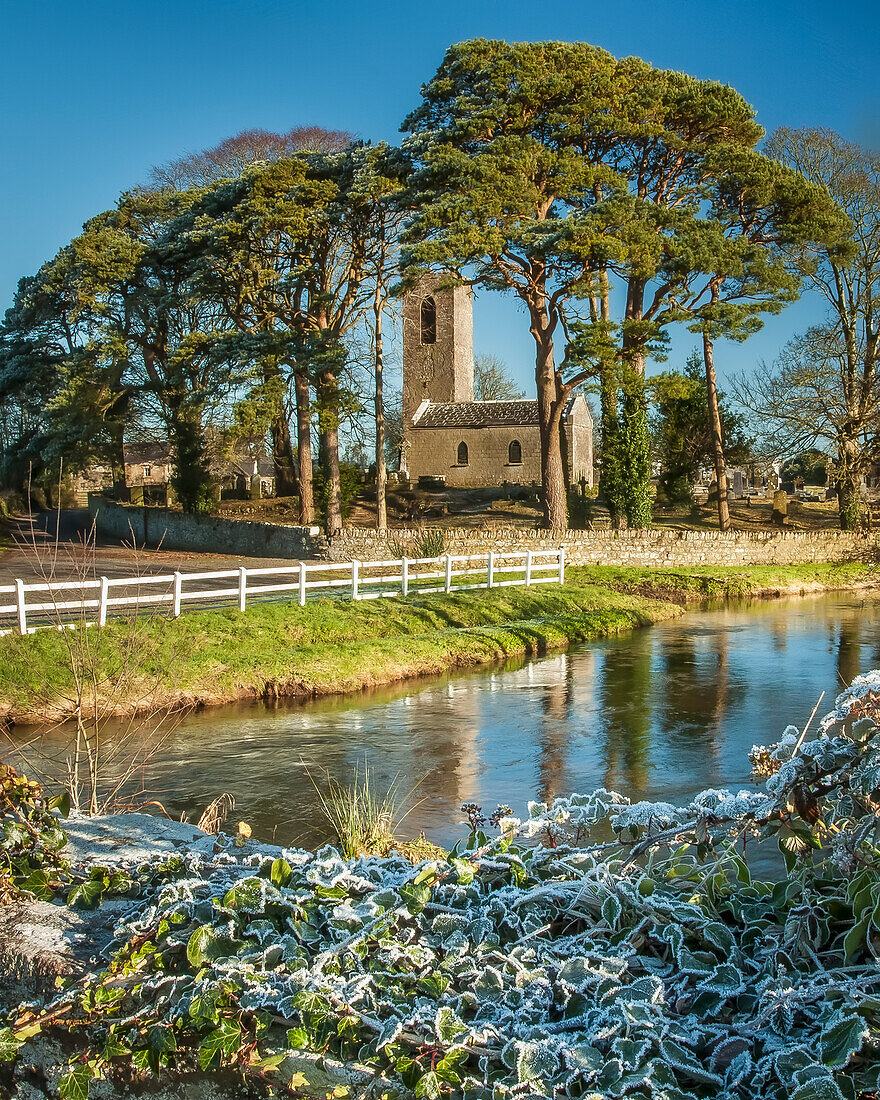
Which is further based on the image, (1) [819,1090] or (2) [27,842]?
(2) [27,842]

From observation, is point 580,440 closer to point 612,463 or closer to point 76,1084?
point 612,463

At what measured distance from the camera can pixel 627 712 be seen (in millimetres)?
13734

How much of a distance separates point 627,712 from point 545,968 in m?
11.1

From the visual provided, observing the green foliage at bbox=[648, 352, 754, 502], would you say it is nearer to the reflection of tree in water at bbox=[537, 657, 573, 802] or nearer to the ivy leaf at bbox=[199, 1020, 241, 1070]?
the reflection of tree in water at bbox=[537, 657, 573, 802]


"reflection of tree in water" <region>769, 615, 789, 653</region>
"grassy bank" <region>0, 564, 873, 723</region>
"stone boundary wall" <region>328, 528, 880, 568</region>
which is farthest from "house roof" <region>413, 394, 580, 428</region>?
"reflection of tree in water" <region>769, 615, 789, 653</region>

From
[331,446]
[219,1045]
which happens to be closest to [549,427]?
[331,446]

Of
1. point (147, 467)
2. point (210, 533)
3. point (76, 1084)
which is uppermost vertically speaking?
point (147, 467)

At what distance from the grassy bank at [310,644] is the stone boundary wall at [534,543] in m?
3.88

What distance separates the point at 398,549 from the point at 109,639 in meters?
13.3

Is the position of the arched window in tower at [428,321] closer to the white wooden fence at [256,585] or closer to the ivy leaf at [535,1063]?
the white wooden fence at [256,585]

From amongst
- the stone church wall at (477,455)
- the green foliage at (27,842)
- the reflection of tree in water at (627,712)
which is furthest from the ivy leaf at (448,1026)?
the stone church wall at (477,455)

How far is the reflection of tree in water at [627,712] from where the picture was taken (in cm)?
1055

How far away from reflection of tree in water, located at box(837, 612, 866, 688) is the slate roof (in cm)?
2990

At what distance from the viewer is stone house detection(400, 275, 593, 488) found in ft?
172
